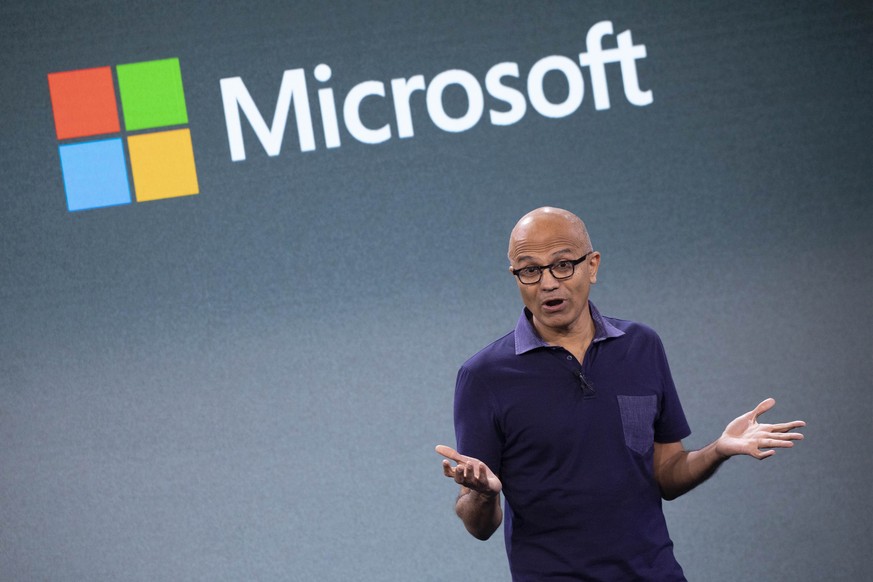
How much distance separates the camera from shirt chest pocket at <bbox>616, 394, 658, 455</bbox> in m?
1.97

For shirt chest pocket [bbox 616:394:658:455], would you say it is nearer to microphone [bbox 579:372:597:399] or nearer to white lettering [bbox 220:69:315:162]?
microphone [bbox 579:372:597:399]

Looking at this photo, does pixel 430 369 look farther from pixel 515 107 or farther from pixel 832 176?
pixel 832 176

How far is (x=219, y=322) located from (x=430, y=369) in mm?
861

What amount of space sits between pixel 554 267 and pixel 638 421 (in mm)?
388

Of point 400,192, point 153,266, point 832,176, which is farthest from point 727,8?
point 153,266

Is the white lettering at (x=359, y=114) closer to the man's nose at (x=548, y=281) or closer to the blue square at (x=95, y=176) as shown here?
the blue square at (x=95, y=176)

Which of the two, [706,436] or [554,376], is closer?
[554,376]

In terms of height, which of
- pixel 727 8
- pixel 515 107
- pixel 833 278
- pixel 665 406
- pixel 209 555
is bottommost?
pixel 209 555

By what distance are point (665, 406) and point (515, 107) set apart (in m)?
1.84

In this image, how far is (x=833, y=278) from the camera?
144 inches

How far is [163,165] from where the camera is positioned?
141 inches

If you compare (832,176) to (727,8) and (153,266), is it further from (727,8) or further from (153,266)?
(153,266)

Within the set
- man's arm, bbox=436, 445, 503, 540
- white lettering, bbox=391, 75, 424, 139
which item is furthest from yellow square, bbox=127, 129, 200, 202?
man's arm, bbox=436, 445, 503, 540

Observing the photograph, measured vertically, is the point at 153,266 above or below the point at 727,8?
below
